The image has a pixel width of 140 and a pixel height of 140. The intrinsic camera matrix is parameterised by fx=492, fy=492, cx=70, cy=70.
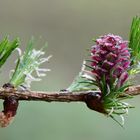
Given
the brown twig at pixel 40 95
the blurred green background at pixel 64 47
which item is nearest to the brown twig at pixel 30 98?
the brown twig at pixel 40 95

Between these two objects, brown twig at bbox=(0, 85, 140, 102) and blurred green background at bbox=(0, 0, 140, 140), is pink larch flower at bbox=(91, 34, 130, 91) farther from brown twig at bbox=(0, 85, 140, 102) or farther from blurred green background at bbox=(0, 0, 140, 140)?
blurred green background at bbox=(0, 0, 140, 140)

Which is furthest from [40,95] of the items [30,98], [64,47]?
[64,47]

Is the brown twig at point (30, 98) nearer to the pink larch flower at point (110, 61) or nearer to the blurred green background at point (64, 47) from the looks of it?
the pink larch flower at point (110, 61)

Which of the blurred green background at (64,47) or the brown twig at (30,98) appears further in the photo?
the blurred green background at (64,47)

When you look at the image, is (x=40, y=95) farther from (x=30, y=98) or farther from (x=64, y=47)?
(x=64, y=47)

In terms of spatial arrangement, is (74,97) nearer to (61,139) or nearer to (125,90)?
(125,90)

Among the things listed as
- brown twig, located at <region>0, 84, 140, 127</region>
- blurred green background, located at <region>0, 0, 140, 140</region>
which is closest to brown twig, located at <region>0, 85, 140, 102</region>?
brown twig, located at <region>0, 84, 140, 127</region>

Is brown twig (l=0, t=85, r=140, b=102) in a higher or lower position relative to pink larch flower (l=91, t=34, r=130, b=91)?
lower

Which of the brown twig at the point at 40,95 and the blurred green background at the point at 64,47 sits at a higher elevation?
the blurred green background at the point at 64,47
